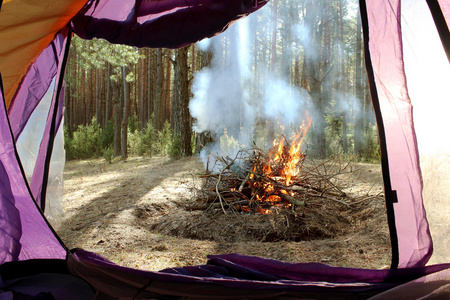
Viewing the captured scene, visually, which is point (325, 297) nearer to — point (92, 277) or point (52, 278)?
point (92, 277)

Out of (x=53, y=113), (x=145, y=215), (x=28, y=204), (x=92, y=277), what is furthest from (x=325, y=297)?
(x=145, y=215)

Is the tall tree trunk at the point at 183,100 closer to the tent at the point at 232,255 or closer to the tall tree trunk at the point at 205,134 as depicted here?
the tall tree trunk at the point at 205,134

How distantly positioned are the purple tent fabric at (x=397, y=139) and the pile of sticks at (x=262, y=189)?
7.55ft

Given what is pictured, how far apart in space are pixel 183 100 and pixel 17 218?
27.6 feet

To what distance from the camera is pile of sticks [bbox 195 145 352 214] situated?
448cm

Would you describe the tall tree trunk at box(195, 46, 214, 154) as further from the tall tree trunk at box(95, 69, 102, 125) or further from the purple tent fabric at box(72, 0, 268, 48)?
the tall tree trunk at box(95, 69, 102, 125)

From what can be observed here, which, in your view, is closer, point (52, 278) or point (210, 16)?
point (52, 278)

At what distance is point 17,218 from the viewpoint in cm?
222

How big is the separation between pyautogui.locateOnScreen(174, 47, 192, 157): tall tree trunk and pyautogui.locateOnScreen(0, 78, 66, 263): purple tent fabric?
27.1 feet

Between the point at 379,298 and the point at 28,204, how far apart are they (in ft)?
6.75

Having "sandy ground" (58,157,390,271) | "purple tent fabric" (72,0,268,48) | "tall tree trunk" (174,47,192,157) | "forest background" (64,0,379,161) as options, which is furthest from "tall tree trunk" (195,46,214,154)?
"purple tent fabric" (72,0,268,48)

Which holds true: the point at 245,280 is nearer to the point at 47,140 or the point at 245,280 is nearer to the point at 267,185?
the point at 47,140

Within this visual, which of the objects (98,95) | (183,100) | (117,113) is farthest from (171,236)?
(98,95)

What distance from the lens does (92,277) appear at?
2.08m
